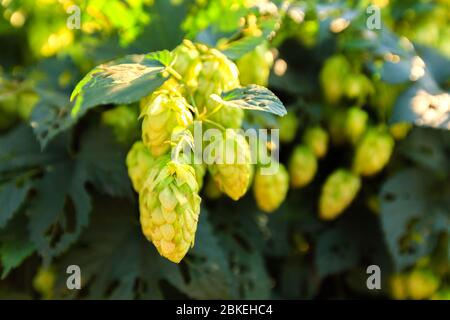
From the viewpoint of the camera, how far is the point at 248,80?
1.10 meters

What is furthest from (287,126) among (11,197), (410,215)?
(11,197)

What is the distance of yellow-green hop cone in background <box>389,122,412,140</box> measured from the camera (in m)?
1.31

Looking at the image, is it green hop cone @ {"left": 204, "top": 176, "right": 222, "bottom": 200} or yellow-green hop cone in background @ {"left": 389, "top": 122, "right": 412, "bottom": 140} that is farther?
yellow-green hop cone in background @ {"left": 389, "top": 122, "right": 412, "bottom": 140}

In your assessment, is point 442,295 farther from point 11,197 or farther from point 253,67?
point 11,197

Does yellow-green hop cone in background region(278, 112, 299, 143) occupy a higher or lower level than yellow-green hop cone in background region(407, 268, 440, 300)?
higher

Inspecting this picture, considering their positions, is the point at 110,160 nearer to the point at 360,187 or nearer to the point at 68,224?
the point at 68,224

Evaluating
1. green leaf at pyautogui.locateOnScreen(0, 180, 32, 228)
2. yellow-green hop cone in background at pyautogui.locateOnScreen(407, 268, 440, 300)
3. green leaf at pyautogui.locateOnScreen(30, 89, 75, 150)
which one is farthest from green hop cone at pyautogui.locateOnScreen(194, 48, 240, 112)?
yellow-green hop cone in background at pyautogui.locateOnScreen(407, 268, 440, 300)

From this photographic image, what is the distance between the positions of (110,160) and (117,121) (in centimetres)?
7

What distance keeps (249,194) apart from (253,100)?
1.73 feet

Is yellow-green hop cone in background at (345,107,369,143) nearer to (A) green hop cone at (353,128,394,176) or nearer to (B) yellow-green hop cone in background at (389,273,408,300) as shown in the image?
(A) green hop cone at (353,128,394,176)

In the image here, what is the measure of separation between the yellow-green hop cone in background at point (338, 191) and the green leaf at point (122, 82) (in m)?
0.54

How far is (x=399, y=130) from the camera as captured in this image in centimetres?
131

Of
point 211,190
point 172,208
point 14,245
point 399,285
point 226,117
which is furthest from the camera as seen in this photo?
point 399,285

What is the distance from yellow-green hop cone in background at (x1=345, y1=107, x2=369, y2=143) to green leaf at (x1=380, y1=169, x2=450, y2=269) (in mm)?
118
